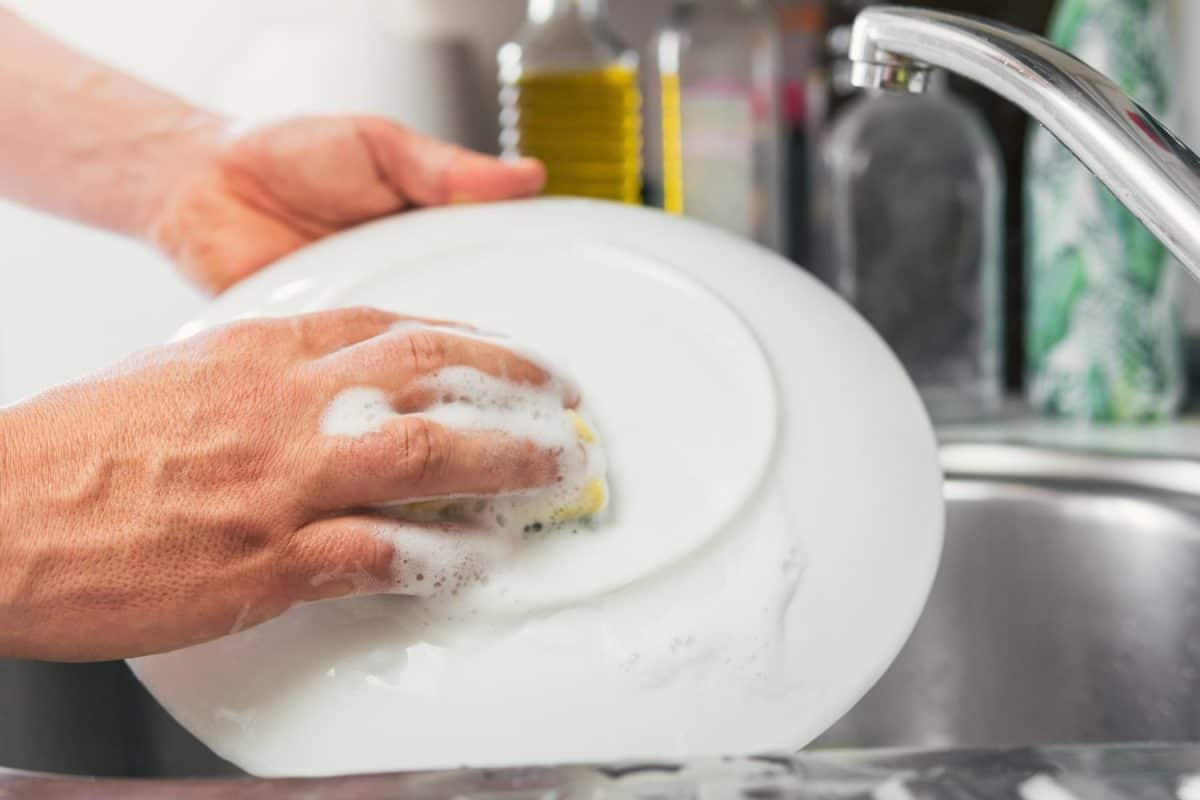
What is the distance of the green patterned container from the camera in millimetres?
1008

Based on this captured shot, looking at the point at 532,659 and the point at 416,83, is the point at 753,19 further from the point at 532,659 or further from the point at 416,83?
the point at 532,659

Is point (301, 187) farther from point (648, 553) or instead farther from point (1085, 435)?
point (1085, 435)

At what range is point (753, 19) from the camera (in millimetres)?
1303

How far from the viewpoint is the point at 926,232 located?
1152 millimetres

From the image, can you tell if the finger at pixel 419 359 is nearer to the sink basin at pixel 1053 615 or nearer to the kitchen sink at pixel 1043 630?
the kitchen sink at pixel 1043 630

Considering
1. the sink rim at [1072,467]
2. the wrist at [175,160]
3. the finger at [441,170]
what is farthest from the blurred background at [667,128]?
the finger at [441,170]

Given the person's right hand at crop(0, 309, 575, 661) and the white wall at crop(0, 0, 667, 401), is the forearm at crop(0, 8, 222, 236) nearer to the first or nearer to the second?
the white wall at crop(0, 0, 667, 401)

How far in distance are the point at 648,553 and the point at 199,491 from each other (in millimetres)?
170

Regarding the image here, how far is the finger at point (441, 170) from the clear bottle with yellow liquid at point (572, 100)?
0.45 meters

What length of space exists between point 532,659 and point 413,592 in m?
0.05

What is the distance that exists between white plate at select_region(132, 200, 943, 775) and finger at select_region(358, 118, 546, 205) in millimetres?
94

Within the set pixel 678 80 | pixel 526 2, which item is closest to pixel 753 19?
pixel 678 80

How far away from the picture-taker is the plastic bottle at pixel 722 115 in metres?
1.25

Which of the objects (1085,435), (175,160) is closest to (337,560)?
(175,160)
